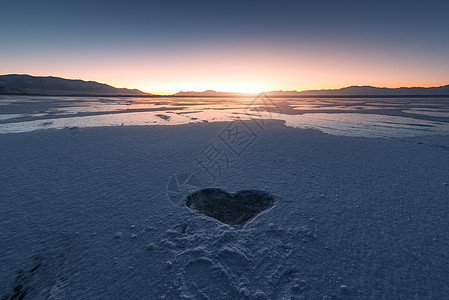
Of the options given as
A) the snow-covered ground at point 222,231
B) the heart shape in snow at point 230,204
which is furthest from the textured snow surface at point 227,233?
the heart shape in snow at point 230,204

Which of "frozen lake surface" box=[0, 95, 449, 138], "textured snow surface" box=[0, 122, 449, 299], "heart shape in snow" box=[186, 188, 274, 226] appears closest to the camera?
"textured snow surface" box=[0, 122, 449, 299]

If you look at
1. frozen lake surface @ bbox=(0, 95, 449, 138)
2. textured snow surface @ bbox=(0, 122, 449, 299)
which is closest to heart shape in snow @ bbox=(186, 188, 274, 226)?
textured snow surface @ bbox=(0, 122, 449, 299)

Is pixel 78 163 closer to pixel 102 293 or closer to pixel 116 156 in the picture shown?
pixel 116 156

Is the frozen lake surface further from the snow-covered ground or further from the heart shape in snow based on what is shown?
the heart shape in snow

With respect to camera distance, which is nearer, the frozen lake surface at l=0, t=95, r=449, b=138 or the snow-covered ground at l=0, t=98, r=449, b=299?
the snow-covered ground at l=0, t=98, r=449, b=299

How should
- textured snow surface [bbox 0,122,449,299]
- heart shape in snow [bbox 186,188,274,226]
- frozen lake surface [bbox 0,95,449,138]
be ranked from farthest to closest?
frozen lake surface [bbox 0,95,449,138], heart shape in snow [bbox 186,188,274,226], textured snow surface [bbox 0,122,449,299]

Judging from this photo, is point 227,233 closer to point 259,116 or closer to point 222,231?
point 222,231
